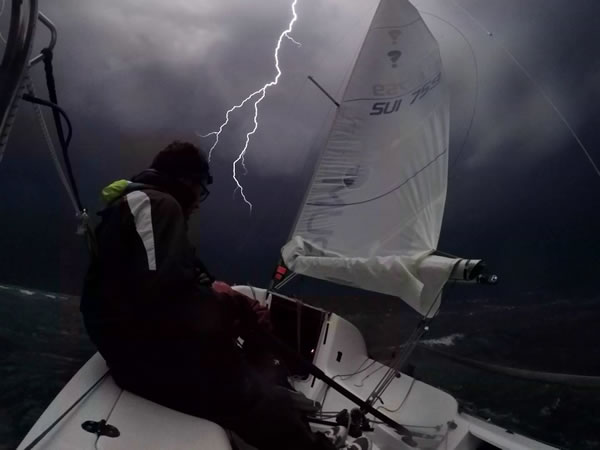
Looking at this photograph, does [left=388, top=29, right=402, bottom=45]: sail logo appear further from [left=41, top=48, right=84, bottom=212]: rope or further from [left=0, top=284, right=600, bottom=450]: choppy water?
[left=41, top=48, right=84, bottom=212]: rope

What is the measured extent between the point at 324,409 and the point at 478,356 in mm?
13397

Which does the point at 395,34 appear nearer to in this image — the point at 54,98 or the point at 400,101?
the point at 400,101

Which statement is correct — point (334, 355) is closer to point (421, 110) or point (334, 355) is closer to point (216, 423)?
point (216, 423)

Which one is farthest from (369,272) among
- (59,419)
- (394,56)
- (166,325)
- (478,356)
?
(478,356)

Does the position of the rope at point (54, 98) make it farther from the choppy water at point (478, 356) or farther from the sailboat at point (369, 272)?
the choppy water at point (478, 356)

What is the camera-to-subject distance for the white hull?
1.28 metres

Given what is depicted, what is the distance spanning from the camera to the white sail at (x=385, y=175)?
260 centimetres

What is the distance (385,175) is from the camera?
3.48m

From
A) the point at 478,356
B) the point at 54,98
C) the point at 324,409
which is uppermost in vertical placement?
the point at 54,98

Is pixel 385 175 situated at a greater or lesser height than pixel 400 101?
lesser

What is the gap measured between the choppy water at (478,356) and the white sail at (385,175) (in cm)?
135

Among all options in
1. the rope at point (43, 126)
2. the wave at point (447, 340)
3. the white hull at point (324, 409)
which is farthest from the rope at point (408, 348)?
the wave at point (447, 340)

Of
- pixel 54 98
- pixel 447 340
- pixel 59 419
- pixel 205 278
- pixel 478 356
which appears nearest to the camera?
pixel 54 98

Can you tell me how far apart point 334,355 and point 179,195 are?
97.9 inches
